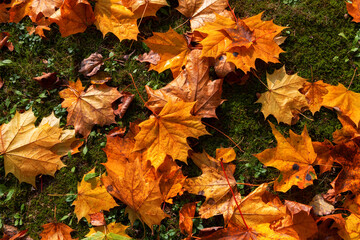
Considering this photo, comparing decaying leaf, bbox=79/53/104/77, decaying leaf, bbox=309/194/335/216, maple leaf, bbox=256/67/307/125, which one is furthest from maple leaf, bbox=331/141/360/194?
decaying leaf, bbox=79/53/104/77

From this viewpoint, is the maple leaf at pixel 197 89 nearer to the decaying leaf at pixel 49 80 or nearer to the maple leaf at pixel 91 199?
the maple leaf at pixel 91 199

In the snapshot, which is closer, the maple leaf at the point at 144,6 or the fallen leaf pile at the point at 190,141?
the fallen leaf pile at the point at 190,141

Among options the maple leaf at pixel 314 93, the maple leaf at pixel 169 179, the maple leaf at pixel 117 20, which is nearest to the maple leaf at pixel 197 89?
the maple leaf at pixel 169 179

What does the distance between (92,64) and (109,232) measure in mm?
1527

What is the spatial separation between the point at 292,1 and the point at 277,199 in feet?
5.83

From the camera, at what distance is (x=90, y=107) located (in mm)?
2561

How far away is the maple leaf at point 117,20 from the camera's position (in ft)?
8.30

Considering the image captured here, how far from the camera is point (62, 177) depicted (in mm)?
2652

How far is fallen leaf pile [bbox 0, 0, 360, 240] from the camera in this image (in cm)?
223

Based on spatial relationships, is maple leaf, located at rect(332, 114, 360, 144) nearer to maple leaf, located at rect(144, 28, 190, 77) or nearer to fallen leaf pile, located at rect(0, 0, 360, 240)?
fallen leaf pile, located at rect(0, 0, 360, 240)

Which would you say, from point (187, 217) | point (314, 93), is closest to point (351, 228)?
point (314, 93)

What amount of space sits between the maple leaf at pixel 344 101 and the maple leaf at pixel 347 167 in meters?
0.21

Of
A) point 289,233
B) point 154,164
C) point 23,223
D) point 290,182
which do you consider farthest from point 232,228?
point 23,223

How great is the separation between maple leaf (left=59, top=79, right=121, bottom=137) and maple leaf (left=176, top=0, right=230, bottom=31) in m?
0.95
